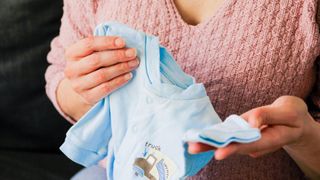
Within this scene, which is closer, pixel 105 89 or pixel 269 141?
pixel 269 141

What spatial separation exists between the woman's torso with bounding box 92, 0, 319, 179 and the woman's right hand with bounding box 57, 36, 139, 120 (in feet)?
0.31

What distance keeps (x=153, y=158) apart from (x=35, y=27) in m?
0.59

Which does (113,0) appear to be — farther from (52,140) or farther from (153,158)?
(52,140)

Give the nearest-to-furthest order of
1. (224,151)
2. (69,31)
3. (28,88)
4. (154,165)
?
1. (224,151)
2. (154,165)
3. (69,31)
4. (28,88)

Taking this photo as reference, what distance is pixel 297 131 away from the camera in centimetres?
61

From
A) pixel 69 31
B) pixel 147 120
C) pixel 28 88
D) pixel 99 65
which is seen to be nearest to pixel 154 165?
pixel 147 120

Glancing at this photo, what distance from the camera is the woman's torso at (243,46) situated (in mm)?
718

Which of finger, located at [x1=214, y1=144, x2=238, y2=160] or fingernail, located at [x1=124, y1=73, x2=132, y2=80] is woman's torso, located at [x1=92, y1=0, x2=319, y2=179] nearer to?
fingernail, located at [x1=124, y1=73, x2=132, y2=80]

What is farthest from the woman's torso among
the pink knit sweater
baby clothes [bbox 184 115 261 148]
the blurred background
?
the blurred background

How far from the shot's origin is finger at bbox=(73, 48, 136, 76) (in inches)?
26.9

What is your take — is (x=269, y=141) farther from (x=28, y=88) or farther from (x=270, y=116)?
(x=28, y=88)

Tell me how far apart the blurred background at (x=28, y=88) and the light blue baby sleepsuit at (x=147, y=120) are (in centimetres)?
41

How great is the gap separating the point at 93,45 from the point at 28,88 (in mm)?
484

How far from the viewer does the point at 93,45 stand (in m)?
0.70
